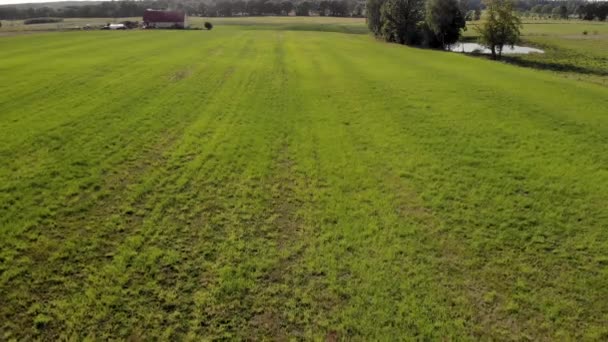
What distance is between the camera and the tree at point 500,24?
50.2 meters

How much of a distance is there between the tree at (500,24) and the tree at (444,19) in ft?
27.3

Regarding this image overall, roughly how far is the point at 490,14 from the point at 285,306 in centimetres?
5631

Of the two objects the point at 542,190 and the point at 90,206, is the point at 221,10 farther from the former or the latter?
the point at 542,190

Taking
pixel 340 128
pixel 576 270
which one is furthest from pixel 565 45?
pixel 576 270

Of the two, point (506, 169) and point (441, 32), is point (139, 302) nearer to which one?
point (506, 169)

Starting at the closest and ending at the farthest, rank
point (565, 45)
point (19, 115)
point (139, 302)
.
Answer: point (139, 302), point (19, 115), point (565, 45)

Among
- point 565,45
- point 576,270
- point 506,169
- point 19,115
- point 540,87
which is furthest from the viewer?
point 565,45

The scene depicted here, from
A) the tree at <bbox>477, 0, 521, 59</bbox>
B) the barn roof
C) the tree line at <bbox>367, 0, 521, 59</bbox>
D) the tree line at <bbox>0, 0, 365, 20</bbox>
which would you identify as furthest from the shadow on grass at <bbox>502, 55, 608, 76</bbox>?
the tree line at <bbox>0, 0, 365, 20</bbox>

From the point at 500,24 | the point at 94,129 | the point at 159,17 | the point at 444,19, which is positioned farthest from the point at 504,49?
the point at 159,17

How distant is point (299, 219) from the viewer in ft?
35.0

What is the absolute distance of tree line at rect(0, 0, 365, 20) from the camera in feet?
513

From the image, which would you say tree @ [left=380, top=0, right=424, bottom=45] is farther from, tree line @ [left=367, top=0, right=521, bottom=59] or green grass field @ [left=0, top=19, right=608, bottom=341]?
green grass field @ [left=0, top=19, right=608, bottom=341]

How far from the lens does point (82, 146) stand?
48.1 ft

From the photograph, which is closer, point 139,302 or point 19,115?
point 139,302
